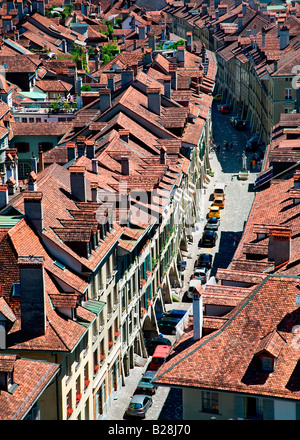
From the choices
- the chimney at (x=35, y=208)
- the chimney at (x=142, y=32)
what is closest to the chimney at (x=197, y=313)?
Result: the chimney at (x=35, y=208)

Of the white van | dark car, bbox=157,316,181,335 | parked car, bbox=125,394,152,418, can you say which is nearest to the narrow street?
parked car, bbox=125,394,152,418

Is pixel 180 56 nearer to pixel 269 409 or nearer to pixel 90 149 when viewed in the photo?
pixel 90 149

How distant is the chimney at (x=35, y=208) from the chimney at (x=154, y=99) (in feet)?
151

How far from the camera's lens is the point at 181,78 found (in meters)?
129

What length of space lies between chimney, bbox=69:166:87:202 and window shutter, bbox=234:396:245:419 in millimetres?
27529

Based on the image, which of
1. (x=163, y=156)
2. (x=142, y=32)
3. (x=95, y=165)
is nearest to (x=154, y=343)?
(x=95, y=165)

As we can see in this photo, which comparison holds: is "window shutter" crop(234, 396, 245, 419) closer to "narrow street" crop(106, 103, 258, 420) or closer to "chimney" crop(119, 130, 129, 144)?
"narrow street" crop(106, 103, 258, 420)

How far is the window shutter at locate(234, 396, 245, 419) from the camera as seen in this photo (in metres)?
48.9

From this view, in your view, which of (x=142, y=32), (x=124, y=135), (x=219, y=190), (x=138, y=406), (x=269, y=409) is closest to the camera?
(x=269, y=409)

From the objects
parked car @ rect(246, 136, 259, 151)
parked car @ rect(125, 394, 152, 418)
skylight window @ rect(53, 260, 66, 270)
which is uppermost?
skylight window @ rect(53, 260, 66, 270)

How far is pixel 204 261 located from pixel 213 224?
39.2 feet

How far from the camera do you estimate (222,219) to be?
4540 inches

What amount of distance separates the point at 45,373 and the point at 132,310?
80.8 ft
